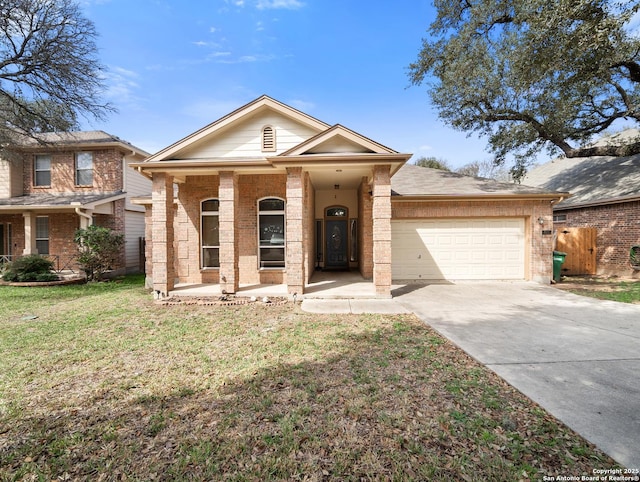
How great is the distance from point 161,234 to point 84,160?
372 inches

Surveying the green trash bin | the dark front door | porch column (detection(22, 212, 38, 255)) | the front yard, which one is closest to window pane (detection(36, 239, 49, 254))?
porch column (detection(22, 212, 38, 255))

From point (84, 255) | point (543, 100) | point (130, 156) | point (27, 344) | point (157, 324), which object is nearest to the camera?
point (27, 344)

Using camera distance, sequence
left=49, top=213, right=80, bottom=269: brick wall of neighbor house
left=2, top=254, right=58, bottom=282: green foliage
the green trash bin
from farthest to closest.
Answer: left=49, top=213, right=80, bottom=269: brick wall of neighbor house < left=2, top=254, right=58, bottom=282: green foliage < the green trash bin

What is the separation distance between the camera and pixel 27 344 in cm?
499

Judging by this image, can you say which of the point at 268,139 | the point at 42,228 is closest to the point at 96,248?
the point at 42,228

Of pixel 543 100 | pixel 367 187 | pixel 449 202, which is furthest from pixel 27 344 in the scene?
pixel 543 100

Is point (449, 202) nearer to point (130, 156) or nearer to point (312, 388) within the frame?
point (312, 388)

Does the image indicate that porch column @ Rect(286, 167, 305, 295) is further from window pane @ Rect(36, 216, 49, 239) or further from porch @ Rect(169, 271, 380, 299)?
window pane @ Rect(36, 216, 49, 239)

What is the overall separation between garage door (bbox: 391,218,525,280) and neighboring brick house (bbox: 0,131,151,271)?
12.8 meters

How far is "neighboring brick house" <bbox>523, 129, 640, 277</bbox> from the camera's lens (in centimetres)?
1138

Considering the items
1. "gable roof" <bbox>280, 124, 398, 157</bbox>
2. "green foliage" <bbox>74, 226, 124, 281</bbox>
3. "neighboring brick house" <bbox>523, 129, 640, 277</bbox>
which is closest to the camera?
"gable roof" <bbox>280, 124, 398, 157</bbox>

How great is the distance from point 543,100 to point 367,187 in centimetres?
871

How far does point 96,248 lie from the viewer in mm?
11289

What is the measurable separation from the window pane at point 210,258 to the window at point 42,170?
10.5 metres
